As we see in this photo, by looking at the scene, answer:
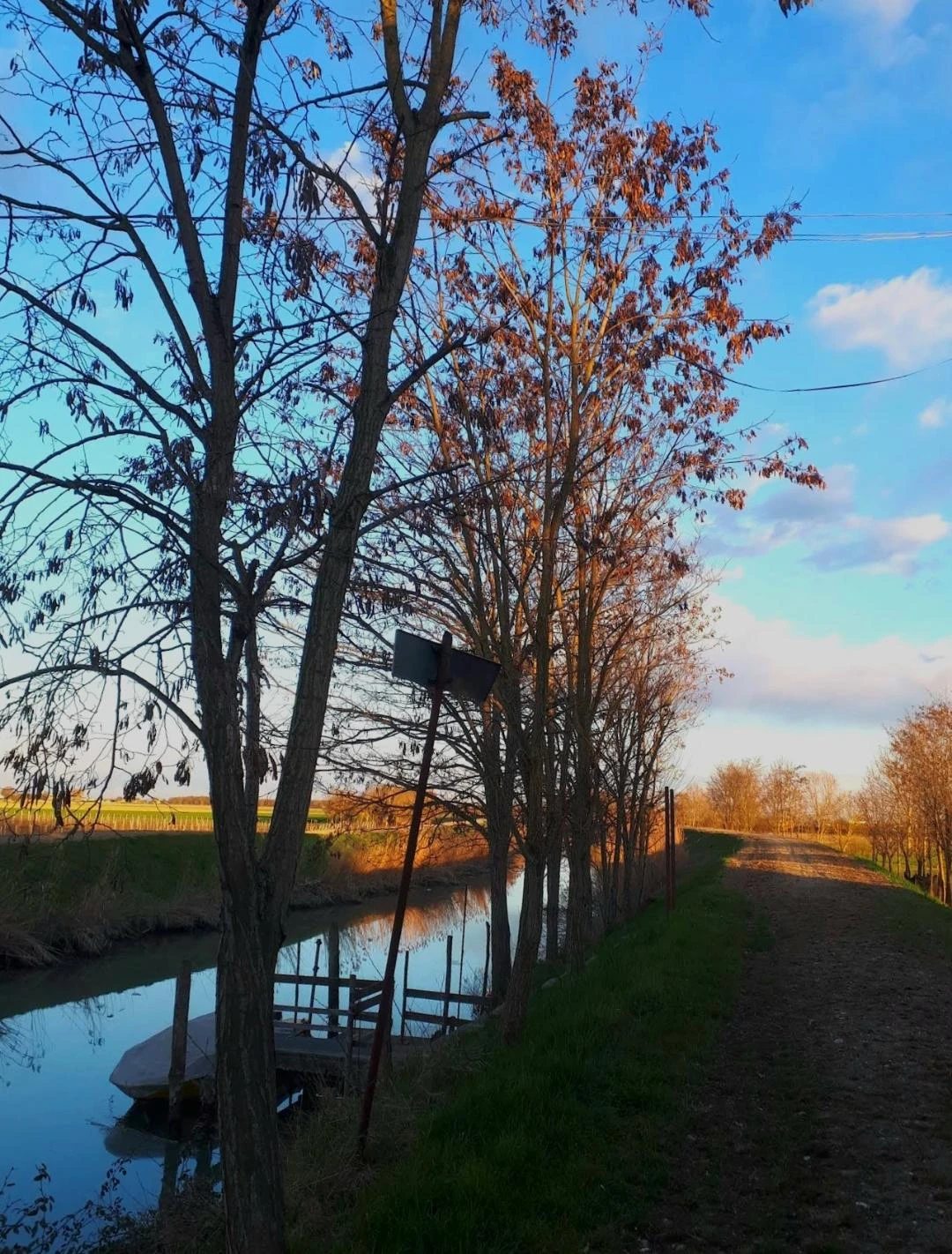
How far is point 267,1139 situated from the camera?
188 inches

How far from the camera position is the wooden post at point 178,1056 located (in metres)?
15.9

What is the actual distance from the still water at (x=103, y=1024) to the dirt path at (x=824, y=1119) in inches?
290

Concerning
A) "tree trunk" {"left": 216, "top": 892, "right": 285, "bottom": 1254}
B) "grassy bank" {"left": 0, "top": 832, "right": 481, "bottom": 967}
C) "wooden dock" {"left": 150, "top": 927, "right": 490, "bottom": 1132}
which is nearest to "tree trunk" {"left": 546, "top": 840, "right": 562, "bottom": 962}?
"grassy bank" {"left": 0, "top": 832, "right": 481, "bottom": 967}

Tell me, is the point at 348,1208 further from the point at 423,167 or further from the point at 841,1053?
the point at 423,167

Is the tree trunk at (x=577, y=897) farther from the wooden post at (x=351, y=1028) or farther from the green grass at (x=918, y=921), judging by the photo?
the green grass at (x=918, y=921)

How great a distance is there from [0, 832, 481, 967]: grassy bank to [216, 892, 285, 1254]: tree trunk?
1150 cm

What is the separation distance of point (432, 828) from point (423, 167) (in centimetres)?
1375

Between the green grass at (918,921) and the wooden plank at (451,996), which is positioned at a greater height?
the green grass at (918,921)

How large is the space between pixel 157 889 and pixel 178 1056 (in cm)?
1845

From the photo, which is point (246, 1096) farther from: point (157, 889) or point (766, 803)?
point (766, 803)

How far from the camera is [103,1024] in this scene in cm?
2145

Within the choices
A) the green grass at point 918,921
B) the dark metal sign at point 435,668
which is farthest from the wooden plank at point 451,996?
the dark metal sign at point 435,668

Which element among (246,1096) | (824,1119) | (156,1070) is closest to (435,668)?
(246,1096)

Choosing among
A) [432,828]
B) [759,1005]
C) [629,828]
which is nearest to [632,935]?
[432,828]
